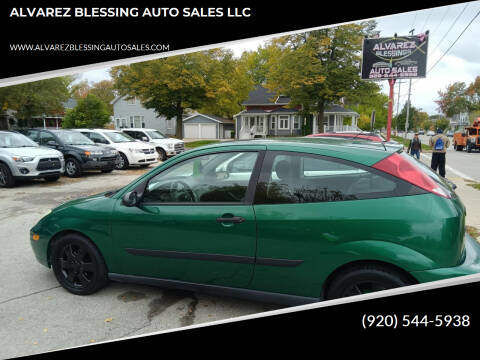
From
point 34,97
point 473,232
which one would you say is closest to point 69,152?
point 473,232

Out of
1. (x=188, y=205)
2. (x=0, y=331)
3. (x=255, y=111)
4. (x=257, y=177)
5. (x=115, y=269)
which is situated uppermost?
(x=255, y=111)

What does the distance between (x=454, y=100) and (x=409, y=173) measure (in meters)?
91.6

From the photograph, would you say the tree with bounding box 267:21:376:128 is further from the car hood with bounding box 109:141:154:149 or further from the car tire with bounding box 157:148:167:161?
the car hood with bounding box 109:141:154:149

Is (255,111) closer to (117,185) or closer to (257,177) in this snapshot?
(117,185)

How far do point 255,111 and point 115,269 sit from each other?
40276 millimetres

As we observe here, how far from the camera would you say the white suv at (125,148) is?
14094 millimetres

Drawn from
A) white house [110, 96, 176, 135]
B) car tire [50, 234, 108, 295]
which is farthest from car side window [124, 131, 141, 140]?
white house [110, 96, 176, 135]

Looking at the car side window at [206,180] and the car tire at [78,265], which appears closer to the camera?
the car side window at [206,180]

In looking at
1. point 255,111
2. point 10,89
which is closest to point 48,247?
point 10,89

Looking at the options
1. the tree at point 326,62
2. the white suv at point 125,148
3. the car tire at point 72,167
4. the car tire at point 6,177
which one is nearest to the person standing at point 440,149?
the white suv at point 125,148

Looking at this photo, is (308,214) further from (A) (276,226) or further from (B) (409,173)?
(B) (409,173)

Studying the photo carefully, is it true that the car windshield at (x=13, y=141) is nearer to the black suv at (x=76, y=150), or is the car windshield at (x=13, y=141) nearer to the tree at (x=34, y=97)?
the black suv at (x=76, y=150)

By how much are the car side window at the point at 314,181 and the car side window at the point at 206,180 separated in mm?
194

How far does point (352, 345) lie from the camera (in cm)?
266
